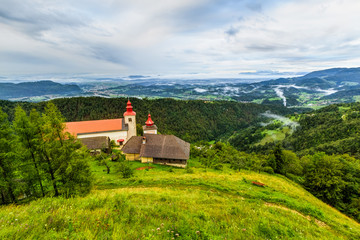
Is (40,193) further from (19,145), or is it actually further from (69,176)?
(19,145)

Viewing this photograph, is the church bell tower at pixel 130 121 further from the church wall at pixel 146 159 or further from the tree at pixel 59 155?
the tree at pixel 59 155

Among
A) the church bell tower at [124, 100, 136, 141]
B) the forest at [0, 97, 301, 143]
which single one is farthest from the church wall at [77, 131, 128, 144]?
the forest at [0, 97, 301, 143]

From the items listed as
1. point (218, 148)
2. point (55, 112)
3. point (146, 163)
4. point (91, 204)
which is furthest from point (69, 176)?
point (218, 148)

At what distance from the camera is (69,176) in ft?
45.5

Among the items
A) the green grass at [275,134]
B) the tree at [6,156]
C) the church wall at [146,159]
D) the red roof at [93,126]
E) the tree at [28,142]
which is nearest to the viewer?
the tree at [28,142]

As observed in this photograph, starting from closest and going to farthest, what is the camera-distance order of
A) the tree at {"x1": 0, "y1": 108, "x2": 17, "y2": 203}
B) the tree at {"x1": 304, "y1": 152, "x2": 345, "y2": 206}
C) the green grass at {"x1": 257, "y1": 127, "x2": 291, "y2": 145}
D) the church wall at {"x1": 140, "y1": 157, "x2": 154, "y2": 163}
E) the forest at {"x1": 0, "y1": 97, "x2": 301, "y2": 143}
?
the tree at {"x1": 0, "y1": 108, "x2": 17, "y2": 203} < the tree at {"x1": 304, "y1": 152, "x2": 345, "y2": 206} < the church wall at {"x1": 140, "y1": 157, "x2": 154, "y2": 163} < the green grass at {"x1": 257, "y1": 127, "x2": 291, "y2": 145} < the forest at {"x1": 0, "y1": 97, "x2": 301, "y2": 143}

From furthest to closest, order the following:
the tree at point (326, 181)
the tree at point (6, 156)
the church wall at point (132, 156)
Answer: the church wall at point (132, 156) → the tree at point (326, 181) → the tree at point (6, 156)

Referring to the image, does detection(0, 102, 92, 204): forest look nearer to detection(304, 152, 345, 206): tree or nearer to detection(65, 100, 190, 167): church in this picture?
detection(65, 100, 190, 167): church

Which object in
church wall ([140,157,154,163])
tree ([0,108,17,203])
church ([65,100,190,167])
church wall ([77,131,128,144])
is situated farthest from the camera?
church wall ([77,131,128,144])

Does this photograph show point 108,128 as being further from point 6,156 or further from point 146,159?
point 6,156

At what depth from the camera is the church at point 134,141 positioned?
3662 cm

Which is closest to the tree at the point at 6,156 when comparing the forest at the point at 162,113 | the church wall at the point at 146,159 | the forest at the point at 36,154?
the forest at the point at 36,154

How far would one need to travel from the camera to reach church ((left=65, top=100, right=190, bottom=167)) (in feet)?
120

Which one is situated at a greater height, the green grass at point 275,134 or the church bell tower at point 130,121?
the church bell tower at point 130,121
